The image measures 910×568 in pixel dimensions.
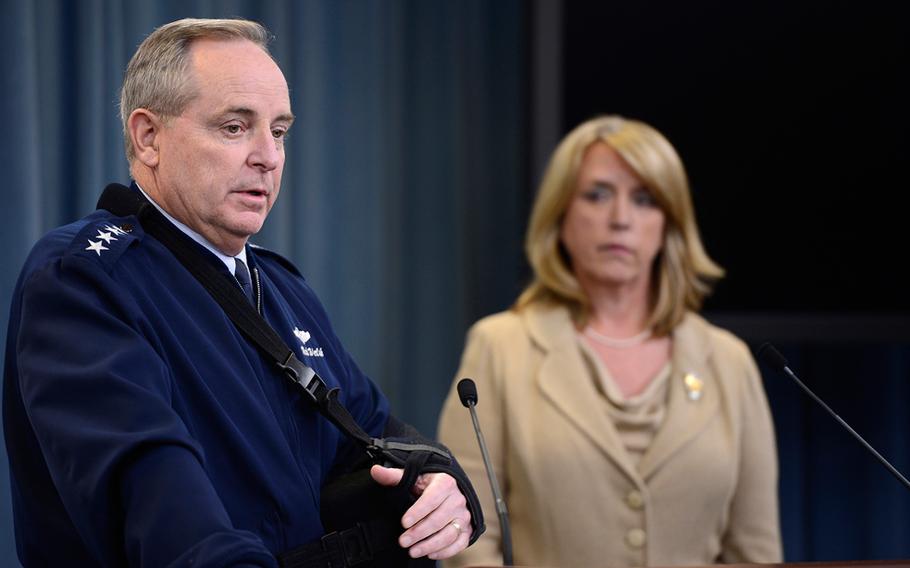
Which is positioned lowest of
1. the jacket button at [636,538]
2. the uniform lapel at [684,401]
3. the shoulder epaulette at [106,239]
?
the jacket button at [636,538]

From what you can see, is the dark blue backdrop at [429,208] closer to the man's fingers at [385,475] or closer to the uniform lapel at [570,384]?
the uniform lapel at [570,384]

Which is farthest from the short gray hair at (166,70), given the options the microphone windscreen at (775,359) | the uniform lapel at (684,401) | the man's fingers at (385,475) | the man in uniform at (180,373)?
the uniform lapel at (684,401)

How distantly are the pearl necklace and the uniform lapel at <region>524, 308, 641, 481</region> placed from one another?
0.05 metres

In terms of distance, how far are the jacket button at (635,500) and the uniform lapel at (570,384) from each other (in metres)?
0.03

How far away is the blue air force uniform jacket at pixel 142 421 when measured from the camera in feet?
4.14

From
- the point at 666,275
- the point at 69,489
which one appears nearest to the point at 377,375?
the point at 666,275

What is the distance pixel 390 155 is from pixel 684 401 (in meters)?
1.15

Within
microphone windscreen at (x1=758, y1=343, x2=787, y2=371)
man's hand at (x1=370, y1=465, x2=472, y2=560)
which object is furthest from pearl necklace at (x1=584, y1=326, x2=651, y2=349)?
man's hand at (x1=370, y1=465, x2=472, y2=560)

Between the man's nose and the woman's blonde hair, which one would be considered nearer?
the man's nose

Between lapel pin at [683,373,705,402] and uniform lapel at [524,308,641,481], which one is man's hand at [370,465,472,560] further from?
lapel pin at [683,373,705,402]

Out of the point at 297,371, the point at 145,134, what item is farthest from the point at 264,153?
the point at 297,371

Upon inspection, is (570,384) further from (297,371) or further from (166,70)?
(166,70)

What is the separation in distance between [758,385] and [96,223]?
5.73 feet

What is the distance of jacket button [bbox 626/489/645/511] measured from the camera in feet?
8.40
